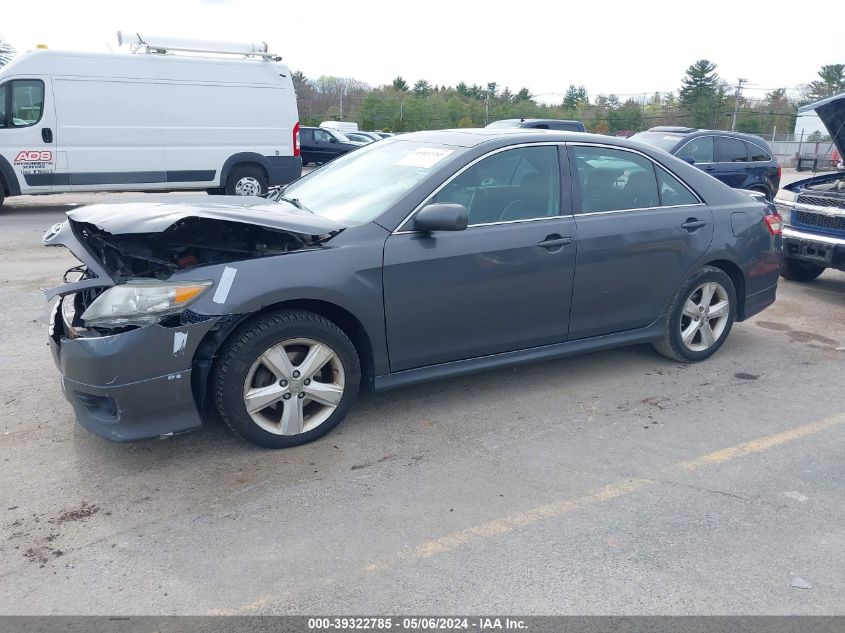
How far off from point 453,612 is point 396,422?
65.9 inches

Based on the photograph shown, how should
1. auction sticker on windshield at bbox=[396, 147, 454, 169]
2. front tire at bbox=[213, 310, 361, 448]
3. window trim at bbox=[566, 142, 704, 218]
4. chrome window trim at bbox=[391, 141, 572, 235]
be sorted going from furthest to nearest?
window trim at bbox=[566, 142, 704, 218] < auction sticker on windshield at bbox=[396, 147, 454, 169] < chrome window trim at bbox=[391, 141, 572, 235] < front tire at bbox=[213, 310, 361, 448]

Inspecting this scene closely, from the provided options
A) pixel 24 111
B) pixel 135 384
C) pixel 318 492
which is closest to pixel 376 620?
pixel 318 492

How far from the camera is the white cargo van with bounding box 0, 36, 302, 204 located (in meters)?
11.7

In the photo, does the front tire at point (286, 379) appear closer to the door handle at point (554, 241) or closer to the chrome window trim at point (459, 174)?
the chrome window trim at point (459, 174)

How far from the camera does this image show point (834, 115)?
301 inches

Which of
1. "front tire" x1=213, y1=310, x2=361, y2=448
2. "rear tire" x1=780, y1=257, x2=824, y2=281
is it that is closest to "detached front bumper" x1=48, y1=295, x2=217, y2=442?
"front tire" x1=213, y1=310, x2=361, y2=448

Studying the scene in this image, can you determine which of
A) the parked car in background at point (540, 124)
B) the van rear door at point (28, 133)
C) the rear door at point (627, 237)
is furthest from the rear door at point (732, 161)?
the van rear door at point (28, 133)

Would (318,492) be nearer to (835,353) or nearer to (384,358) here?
(384,358)

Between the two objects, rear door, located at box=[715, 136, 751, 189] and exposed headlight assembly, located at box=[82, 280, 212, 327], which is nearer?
exposed headlight assembly, located at box=[82, 280, 212, 327]

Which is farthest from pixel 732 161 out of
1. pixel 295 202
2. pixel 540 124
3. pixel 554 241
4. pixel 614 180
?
pixel 295 202

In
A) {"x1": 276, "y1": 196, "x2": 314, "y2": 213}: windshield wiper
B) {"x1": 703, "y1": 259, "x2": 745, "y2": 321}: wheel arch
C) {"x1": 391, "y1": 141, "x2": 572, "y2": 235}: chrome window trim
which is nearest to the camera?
{"x1": 391, "y1": 141, "x2": 572, "y2": 235}: chrome window trim

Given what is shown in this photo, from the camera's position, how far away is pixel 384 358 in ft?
13.2

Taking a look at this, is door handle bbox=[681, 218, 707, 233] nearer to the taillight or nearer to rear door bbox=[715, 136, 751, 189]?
the taillight

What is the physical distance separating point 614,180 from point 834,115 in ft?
14.0
